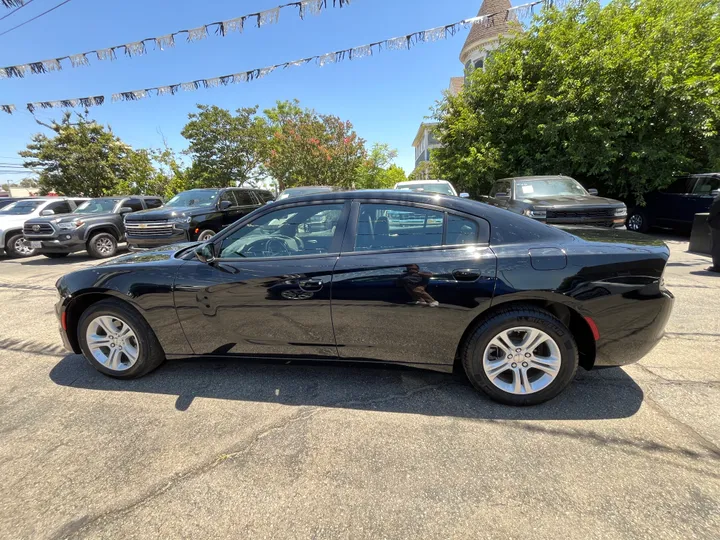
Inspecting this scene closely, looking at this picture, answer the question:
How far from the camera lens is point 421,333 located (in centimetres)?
251

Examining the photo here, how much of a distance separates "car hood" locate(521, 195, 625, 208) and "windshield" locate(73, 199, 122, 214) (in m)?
11.2

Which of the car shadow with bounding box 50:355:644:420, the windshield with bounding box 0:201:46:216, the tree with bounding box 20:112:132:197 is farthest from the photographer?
the tree with bounding box 20:112:132:197

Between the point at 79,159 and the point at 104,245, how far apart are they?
1856cm

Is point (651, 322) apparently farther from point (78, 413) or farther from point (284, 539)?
point (78, 413)

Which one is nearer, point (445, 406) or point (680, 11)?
point (445, 406)

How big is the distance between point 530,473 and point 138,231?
915 centimetres

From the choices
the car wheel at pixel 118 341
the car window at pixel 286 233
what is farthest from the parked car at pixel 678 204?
the car wheel at pixel 118 341

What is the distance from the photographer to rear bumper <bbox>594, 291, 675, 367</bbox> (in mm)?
2363

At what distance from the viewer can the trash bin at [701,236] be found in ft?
24.7

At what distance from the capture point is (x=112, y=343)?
9.86ft

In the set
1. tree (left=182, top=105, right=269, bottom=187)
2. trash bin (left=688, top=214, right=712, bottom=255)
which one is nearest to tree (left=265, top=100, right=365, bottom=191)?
tree (left=182, top=105, right=269, bottom=187)

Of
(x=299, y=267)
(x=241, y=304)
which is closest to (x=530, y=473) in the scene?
(x=299, y=267)

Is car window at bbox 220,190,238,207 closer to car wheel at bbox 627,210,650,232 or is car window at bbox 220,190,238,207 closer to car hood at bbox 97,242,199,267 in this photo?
car hood at bbox 97,242,199,267

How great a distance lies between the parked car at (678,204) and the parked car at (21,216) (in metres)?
17.6
